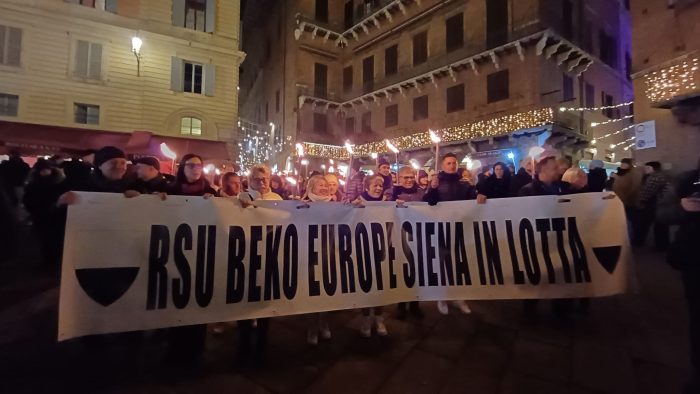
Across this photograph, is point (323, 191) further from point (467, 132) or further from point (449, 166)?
point (467, 132)

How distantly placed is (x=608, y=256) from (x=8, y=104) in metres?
21.6

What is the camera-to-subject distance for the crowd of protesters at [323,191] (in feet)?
8.84

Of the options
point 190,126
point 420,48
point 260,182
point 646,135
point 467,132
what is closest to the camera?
point 260,182

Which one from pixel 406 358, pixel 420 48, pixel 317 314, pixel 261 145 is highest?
pixel 420 48

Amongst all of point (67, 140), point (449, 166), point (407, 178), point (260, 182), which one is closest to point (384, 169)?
point (407, 178)

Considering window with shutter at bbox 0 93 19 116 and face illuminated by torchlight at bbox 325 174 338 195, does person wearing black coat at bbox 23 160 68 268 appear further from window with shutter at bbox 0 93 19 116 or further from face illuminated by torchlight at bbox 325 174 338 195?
window with shutter at bbox 0 93 19 116

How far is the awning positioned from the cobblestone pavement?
10982 millimetres

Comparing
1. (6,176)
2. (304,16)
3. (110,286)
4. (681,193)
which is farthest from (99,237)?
(304,16)

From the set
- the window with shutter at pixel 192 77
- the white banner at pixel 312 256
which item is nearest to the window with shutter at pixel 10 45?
the window with shutter at pixel 192 77

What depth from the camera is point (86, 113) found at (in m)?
Result: 16.8

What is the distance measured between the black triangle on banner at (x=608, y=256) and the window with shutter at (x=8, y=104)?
21276mm

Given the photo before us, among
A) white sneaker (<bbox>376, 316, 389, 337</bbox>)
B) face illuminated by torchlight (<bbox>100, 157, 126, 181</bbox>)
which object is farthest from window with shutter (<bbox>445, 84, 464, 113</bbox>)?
face illuminated by torchlight (<bbox>100, 157, 126, 181</bbox>)

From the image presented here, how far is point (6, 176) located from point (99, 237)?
7.63 metres

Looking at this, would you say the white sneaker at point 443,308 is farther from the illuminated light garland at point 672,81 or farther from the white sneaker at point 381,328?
the illuminated light garland at point 672,81
